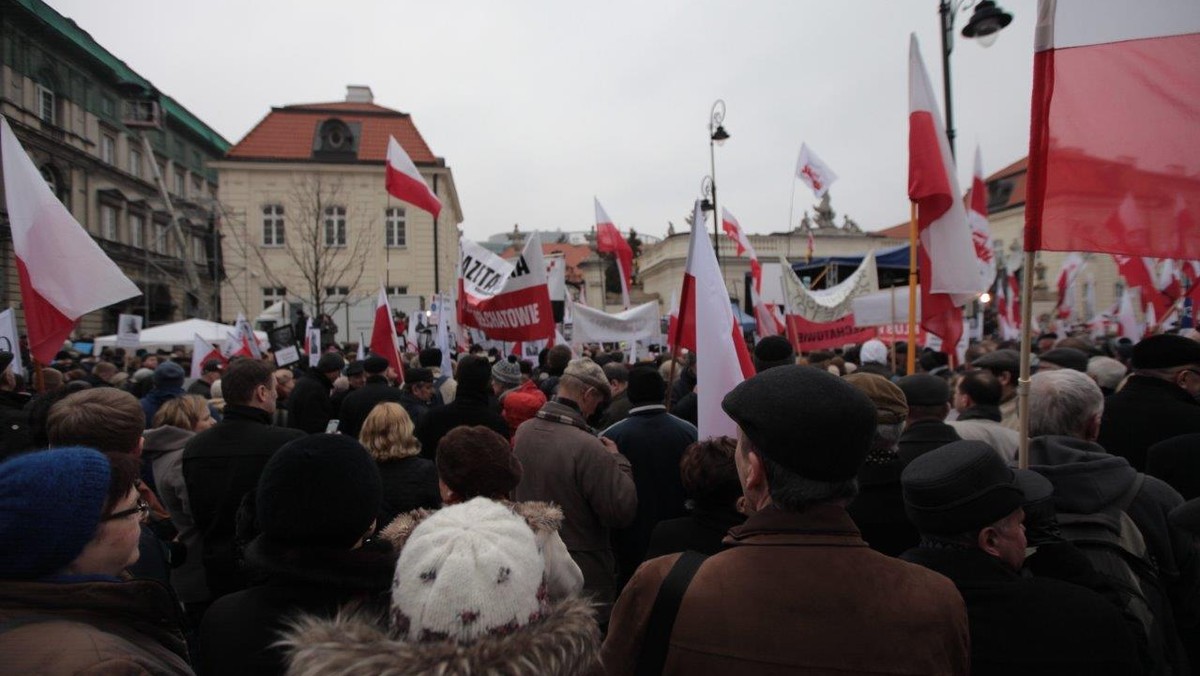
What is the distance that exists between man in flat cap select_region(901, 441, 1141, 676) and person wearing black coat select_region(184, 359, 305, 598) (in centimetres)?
314

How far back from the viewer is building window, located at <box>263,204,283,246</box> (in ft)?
120

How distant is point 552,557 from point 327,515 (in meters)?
0.75

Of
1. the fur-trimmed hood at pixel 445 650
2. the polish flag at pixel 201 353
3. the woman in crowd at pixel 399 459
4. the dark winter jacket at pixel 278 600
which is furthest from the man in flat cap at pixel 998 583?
the polish flag at pixel 201 353

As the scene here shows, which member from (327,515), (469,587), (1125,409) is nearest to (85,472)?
(327,515)

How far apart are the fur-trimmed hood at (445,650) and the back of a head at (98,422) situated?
84.0 inches

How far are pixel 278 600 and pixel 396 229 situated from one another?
37.8 meters

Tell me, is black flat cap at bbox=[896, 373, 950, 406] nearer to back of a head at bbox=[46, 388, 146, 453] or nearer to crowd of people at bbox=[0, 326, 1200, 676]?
crowd of people at bbox=[0, 326, 1200, 676]

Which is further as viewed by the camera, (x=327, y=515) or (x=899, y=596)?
(x=327, y=515)

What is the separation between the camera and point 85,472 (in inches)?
65.2

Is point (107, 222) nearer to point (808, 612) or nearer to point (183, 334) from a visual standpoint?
point (183, 334)

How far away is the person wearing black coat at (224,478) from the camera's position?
373 centimetres

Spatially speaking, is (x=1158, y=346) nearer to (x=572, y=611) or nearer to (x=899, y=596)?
(x=899, y=596)

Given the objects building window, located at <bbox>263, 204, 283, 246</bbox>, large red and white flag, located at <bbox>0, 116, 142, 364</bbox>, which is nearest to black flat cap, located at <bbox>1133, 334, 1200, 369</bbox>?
large red and white flag, located at <bbox>0, 116, 142, 364</bbox>

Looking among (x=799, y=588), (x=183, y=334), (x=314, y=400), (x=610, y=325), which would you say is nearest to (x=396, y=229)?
(x=183, y=334)
